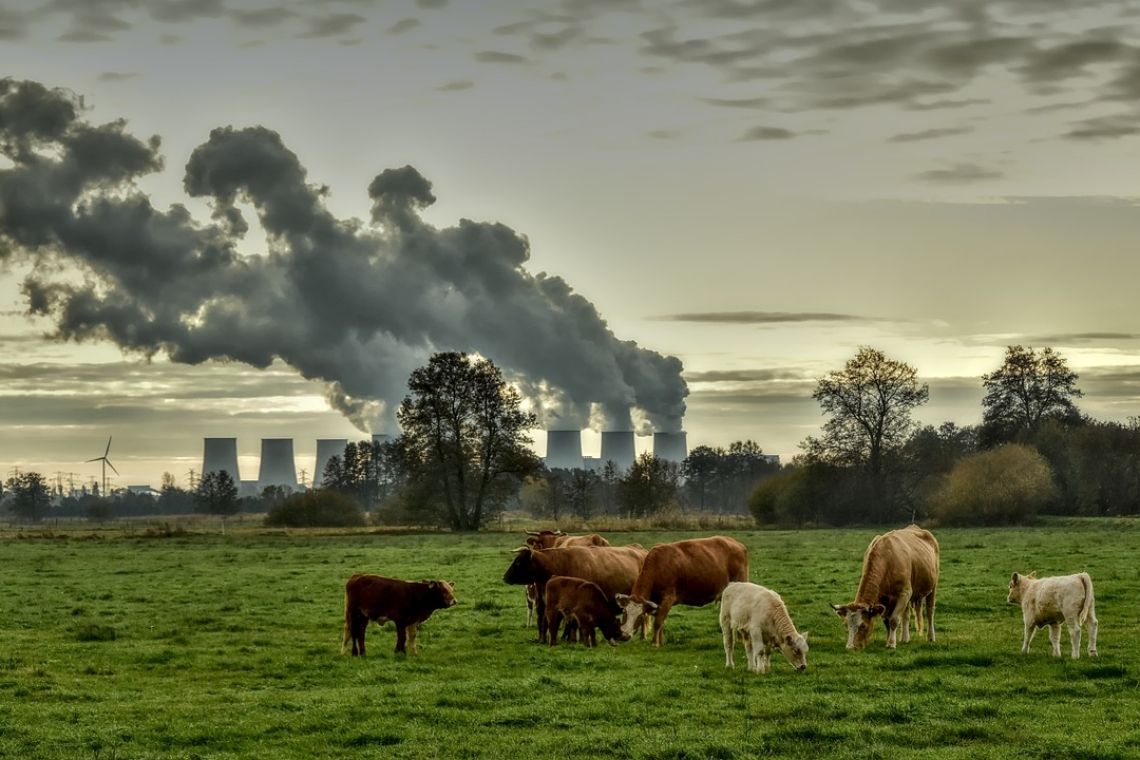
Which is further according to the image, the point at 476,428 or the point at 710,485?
the point at 710,485

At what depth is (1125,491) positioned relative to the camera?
8612 cm

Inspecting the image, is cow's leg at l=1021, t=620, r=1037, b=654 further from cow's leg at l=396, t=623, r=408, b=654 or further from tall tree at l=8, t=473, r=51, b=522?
tall tree at l=8, t=473, r=51, b=522

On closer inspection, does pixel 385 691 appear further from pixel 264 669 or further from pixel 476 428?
pixel 476 428

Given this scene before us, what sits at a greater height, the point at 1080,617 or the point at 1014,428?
the point at 1014,428

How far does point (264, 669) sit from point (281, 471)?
17136 centimetres

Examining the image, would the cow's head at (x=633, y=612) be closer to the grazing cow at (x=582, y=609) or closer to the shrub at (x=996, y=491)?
the grazing cow at (x=582, y=609)

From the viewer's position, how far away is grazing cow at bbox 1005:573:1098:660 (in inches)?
689

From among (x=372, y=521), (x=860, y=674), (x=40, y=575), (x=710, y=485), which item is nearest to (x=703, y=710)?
(x=860, y=674)

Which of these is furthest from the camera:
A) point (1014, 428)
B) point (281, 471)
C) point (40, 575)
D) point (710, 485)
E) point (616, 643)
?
point (281, 471)

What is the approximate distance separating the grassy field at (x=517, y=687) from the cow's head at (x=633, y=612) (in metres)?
0.44

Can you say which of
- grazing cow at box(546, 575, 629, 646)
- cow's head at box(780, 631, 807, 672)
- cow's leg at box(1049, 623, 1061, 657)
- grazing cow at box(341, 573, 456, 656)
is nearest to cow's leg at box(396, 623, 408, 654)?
grazing cow at box(341, 573, 456, 656)

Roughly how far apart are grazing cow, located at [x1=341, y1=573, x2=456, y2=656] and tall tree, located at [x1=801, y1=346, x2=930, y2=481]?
2536 inches

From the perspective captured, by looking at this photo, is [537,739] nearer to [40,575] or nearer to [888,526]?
[40,575]

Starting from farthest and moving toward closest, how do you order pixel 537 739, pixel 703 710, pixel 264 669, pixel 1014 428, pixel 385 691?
pixel 1014 428 → pixel 264 669 → pixel 385 691 → pixel 703 710 → pixel 537 739
